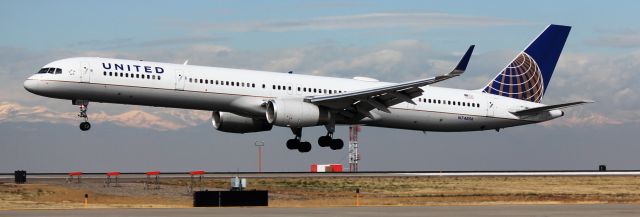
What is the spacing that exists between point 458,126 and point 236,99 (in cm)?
1692

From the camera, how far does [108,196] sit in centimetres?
5794

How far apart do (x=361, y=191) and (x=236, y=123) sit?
30.8 ft

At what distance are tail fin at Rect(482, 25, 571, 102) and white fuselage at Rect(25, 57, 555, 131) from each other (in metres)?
6.58

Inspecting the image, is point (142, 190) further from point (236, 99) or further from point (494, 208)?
point (494, 208)

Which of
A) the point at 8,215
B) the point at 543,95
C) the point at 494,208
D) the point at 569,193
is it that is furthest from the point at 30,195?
the point at 543,95

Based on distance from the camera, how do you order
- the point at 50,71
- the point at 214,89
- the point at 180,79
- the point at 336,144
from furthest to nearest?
the point at 336,144 < the point at 214,89 < the point at 180,79 < the point at 50,71

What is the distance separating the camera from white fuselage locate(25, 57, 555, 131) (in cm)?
5697

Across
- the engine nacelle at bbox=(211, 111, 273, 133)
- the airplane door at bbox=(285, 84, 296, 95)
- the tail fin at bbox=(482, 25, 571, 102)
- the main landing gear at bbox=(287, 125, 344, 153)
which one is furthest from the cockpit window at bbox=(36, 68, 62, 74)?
the tail fin at bbox=(482, 25, 571, 102)

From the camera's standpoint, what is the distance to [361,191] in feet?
207

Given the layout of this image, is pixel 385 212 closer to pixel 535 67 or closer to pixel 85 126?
pixel 85 126

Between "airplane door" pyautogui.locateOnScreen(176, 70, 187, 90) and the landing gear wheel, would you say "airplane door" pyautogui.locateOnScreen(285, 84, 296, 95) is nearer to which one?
"airplane door" pyautogui.locateOnScreen(176, 70, 187, 90)

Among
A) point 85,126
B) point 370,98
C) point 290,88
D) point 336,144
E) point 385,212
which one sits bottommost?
point 385,212

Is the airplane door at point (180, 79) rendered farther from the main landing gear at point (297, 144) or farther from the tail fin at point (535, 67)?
the tail fin at point (535, 67)

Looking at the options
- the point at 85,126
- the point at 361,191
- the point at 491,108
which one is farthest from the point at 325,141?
the point at 85,126
